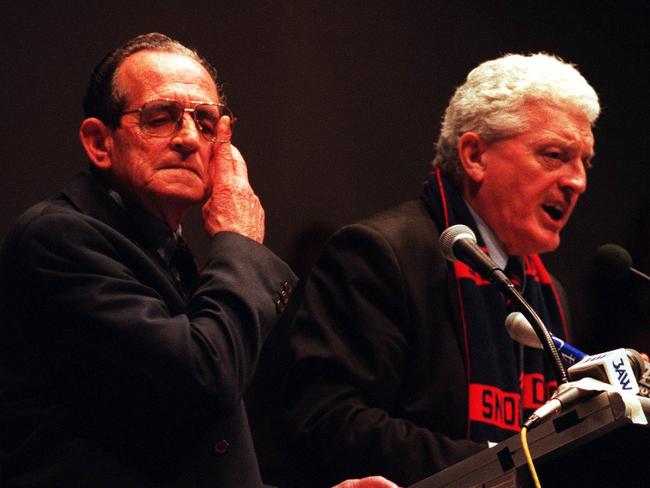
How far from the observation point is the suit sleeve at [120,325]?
61.6 inches

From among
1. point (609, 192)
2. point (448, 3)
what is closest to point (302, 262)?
point (448, 3)

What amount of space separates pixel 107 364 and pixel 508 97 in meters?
1.38

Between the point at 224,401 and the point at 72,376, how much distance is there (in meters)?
0.24

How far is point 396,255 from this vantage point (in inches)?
92.7

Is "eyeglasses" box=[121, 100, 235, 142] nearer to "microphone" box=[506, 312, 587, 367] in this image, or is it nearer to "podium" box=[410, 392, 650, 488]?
"microphone" box=[506, 312, 587, 367]

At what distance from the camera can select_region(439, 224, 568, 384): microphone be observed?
156 cm

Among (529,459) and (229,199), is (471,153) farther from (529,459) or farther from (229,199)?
(529,459)

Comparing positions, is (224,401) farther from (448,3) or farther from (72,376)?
(448,3)

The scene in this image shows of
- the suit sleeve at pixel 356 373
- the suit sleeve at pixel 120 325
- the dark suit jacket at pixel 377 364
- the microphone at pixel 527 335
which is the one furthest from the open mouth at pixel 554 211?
the suit sleeve at pixel 120 325

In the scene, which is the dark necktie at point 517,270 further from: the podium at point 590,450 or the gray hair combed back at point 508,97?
the podium at point 590,450

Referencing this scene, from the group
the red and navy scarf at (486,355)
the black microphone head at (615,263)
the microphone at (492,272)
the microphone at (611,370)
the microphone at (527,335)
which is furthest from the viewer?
the black microphone head at (615,263)

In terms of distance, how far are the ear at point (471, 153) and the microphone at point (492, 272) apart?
2.39 feet

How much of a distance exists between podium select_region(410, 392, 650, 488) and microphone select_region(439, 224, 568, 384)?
0.20m

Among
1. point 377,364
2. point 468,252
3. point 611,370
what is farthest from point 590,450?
point 377,364
